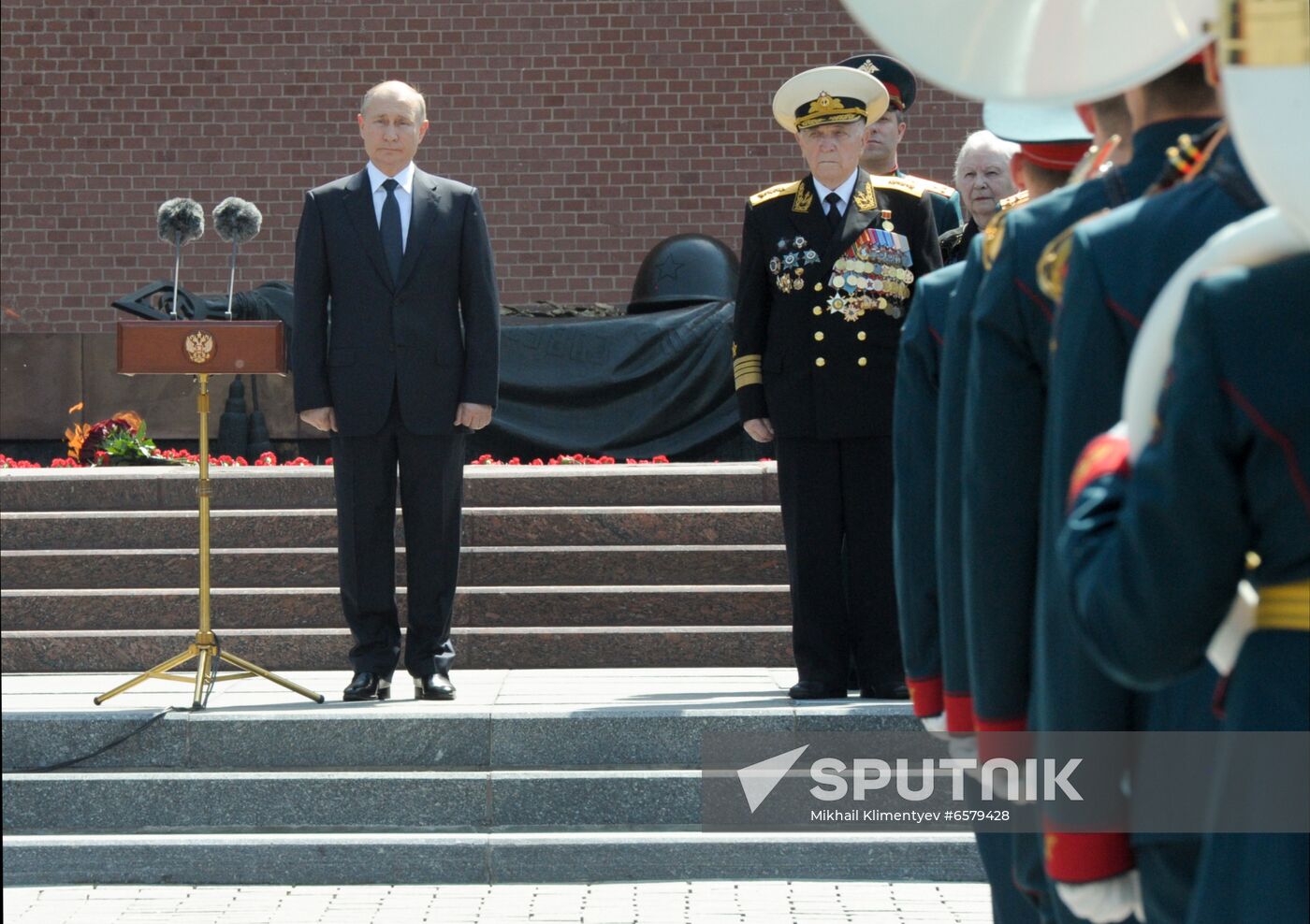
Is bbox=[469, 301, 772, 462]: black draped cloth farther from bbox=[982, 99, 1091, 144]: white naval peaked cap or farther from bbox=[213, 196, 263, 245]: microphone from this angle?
bbox=[982, 99, 1091, 144]: white naval peaked cap

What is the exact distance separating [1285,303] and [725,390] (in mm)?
8336

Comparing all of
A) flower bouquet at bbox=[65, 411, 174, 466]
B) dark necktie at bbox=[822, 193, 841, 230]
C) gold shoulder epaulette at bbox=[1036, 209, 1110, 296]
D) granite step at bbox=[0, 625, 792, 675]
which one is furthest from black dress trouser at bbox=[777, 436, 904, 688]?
flower bouquet at bbox=[65, 411, 174, 466]

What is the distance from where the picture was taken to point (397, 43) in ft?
42.1

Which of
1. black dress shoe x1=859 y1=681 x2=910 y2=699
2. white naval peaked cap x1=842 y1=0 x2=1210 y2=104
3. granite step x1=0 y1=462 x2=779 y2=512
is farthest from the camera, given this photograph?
granite step x1=0 y1=462 x2=779 y2=512

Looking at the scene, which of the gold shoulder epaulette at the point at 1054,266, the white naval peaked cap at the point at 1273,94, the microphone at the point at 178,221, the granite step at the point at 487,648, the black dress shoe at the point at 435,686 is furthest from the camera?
the microphone at the point at 178,221

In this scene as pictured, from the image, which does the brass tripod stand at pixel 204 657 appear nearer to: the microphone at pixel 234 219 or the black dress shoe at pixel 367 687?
the black dress shoe at pixel 367 687

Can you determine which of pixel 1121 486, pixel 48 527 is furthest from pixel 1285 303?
pixel 48 527

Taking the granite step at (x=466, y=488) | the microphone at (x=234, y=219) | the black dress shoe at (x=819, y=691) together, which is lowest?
the black dress shoe at (x=819, y=691)

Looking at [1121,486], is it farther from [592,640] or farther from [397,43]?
[397,43]

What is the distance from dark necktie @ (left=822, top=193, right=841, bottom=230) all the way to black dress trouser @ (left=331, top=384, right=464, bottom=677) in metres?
1.32

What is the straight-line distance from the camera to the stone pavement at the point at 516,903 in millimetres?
4430

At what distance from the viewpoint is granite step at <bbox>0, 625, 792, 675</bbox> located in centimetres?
683

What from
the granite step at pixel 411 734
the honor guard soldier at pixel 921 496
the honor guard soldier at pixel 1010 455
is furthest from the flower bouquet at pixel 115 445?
the honor guard soldier at pixel 1010 455

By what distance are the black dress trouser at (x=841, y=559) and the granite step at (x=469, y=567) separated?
5.52ft
